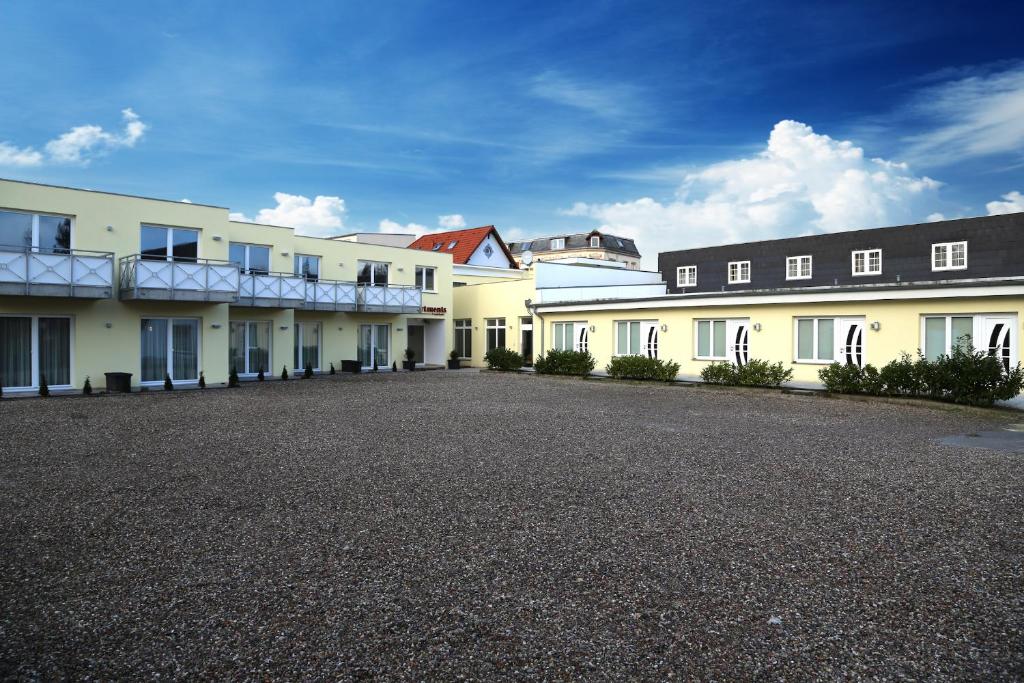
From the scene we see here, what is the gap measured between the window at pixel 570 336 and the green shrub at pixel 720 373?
6.92 metres

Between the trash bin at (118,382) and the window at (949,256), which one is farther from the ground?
the window at (949,256)

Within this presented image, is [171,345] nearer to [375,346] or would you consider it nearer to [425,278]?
[375,346]

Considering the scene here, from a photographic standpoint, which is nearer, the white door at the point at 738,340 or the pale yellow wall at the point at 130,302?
the pale yellow wall at the point at 130,302

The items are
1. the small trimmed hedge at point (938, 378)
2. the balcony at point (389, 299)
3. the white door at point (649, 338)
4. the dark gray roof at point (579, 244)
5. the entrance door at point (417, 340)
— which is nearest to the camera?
the small trimmed hedge at point (938, 378)

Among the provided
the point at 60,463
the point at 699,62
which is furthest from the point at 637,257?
the point at 60,463

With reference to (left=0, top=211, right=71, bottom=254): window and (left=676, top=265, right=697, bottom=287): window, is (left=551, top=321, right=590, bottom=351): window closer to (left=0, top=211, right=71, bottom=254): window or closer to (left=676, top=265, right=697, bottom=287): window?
(left=676, top=265, right=697, bottom=287): window

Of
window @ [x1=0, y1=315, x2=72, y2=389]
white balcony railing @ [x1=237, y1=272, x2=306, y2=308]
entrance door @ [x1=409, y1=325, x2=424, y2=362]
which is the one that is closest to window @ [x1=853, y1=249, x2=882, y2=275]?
entrance door @ [x1=409, y1=325, x2=424, y2=362]

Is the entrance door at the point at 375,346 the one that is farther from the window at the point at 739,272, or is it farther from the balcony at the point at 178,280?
the window at the point at 739,272

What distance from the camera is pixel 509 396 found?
1847 cm

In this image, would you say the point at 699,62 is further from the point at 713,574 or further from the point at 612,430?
the point at 713,574

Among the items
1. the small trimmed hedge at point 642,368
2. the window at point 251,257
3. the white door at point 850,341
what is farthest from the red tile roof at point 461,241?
the white door at point 850,341

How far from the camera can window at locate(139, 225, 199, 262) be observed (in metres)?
20.9

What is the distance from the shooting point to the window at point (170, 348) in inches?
829

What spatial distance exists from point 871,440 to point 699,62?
11111 millimetres
